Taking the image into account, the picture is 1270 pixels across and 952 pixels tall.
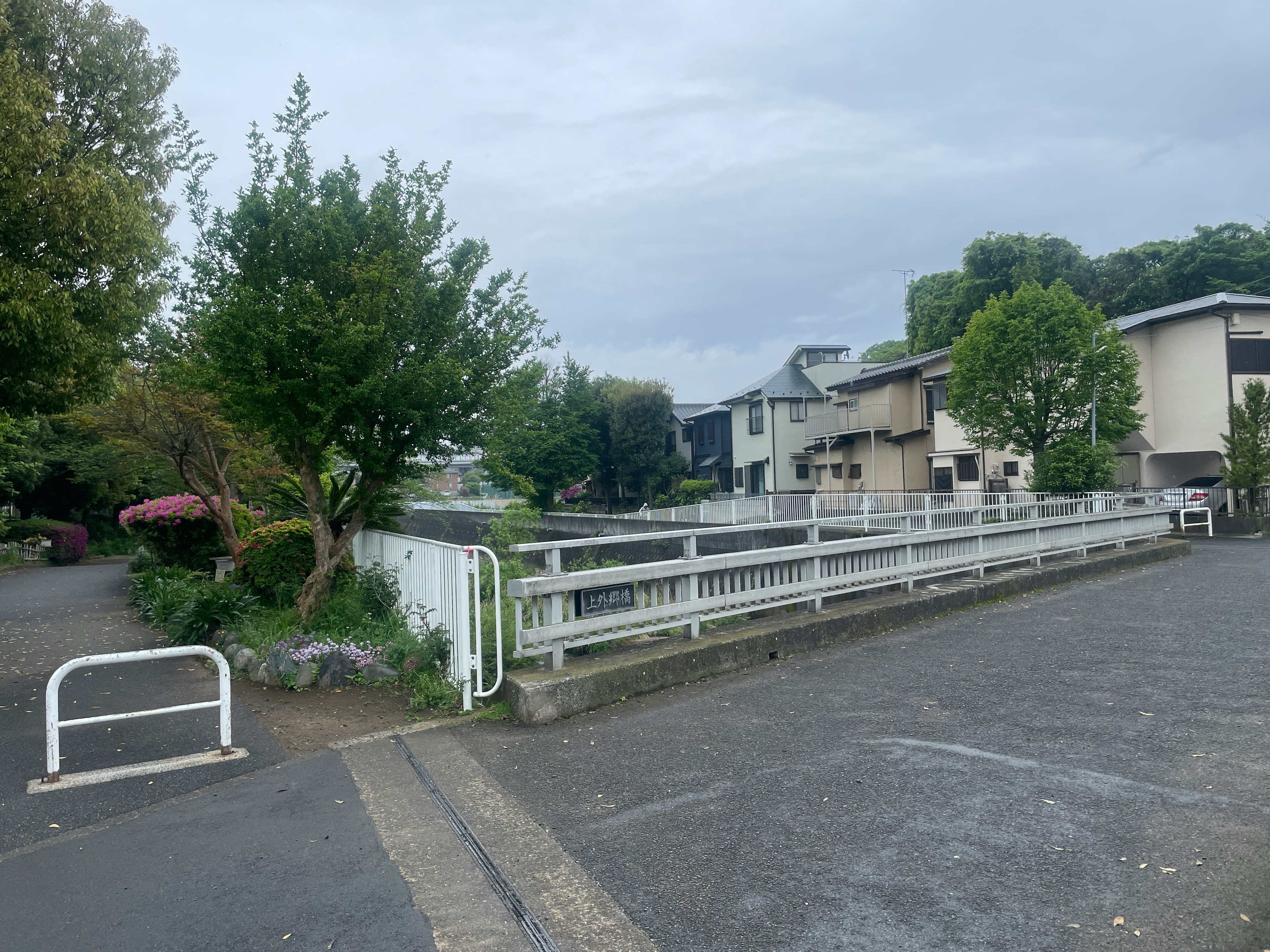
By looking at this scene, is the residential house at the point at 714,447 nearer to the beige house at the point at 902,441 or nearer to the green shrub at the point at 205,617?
the beige house at the point at 902,441

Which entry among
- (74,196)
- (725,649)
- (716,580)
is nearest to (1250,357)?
(716,580)

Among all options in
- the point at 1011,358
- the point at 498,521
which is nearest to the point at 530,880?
the point at 498,521

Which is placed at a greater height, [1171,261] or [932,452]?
[1171,261]

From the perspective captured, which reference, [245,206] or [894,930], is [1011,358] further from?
[894,930]

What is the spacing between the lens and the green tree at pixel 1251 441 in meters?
24.1

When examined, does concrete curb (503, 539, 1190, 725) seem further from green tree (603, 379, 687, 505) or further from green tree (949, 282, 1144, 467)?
green tree (603, 379, 687, 505)

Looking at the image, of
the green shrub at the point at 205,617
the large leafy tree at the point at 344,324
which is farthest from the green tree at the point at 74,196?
the green shrub at the point at 205,617

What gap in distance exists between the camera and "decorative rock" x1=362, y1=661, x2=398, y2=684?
742 cm

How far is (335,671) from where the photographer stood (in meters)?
7.62

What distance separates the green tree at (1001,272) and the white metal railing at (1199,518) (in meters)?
21.2

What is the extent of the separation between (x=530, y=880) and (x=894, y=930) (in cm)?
156

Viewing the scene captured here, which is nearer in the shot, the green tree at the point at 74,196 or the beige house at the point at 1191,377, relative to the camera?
the green tree at the point at 74,196

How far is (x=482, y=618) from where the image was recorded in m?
7.68

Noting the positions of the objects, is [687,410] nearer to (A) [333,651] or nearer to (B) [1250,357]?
(B) [1250,357]
